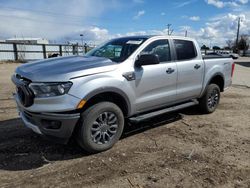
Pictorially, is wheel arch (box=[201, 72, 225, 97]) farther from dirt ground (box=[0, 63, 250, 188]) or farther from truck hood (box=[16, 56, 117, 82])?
truck hood (box=[16, 56, 117, 82])

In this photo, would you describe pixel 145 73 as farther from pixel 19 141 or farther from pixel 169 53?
pixel 19 141

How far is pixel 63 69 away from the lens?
3674 millimetres

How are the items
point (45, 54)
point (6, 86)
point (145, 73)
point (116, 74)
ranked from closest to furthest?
point (116, 74), point (145, 73), point (6, 86), point (45, 54)

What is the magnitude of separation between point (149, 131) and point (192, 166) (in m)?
1.55

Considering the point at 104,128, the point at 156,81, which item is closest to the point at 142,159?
the point at 104,128

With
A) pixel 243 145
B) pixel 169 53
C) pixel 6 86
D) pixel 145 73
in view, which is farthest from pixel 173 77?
pixel 6 86

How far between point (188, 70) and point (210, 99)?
1.44 m

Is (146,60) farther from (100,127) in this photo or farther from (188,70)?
(188,70)

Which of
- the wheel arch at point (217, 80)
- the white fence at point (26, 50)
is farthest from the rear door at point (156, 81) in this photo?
the white fence at point (26, 50)

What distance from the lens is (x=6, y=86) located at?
10031 mm

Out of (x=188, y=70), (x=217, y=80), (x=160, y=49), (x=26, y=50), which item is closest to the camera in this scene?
(x=160, y=49)

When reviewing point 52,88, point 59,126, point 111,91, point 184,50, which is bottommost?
point 59,126

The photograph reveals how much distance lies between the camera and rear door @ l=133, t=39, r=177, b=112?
14.4 ft

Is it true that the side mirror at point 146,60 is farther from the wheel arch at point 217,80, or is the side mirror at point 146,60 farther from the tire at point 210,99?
the tire at point 210,99
